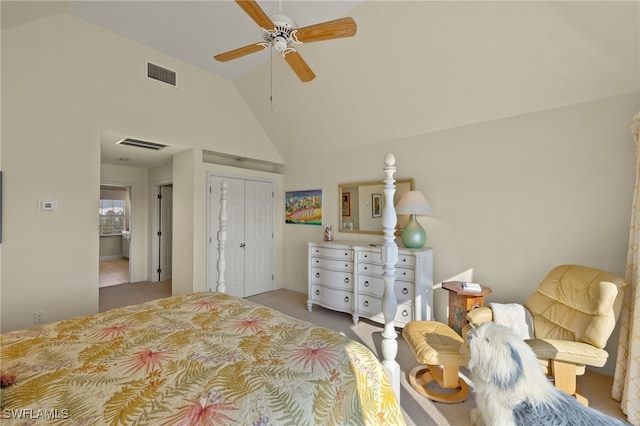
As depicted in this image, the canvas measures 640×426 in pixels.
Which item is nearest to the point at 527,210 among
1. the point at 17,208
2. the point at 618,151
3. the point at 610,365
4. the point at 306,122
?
the point at 618,151

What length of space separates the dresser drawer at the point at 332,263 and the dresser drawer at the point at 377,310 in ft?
1.39

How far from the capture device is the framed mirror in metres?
3.87

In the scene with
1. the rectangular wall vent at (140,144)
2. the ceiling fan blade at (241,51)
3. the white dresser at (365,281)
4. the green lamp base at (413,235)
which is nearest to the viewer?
A: the ceiling fan blade at (241,51)

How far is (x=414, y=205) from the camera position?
10.2ft

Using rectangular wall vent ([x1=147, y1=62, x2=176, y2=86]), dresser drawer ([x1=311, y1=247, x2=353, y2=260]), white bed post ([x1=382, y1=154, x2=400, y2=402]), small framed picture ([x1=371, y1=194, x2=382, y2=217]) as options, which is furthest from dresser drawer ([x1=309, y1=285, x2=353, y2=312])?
rectangular wall vent ([x1=147, y1=62, x2=176, y2=86])

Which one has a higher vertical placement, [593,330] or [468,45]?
[468,45]

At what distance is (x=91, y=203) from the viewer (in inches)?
116

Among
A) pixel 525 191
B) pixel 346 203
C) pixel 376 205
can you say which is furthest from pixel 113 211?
pixel 525 191

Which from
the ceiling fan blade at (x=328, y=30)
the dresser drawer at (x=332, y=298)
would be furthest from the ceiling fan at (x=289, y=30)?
the dresser drawer at (x=332, y=298)

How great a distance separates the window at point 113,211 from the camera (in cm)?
822

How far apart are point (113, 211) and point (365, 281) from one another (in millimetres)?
8662

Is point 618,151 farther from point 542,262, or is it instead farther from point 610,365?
point 610,365

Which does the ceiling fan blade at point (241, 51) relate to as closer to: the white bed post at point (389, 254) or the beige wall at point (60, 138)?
the white bed post at point (389, 254)

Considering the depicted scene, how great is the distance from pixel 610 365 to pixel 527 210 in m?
1.46
